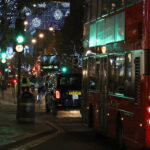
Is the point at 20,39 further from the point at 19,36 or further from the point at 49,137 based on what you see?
the point at 49,137

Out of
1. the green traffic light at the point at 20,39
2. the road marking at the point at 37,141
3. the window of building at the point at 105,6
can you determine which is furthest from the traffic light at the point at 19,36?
the window of building at the point at 105,6

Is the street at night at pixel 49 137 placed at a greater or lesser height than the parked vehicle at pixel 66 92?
lesser

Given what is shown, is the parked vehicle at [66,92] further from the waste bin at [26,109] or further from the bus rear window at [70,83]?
the waste bin at [26,109]

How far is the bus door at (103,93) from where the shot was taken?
13.8 metres

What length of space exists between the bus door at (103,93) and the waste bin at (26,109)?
4.81m

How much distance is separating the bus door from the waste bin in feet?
15.8

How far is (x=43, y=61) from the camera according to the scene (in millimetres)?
55406

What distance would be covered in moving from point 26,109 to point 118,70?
7.11 metres

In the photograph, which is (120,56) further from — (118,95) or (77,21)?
(77,21)

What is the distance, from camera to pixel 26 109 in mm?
18719

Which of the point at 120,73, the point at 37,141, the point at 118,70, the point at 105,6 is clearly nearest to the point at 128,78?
the point at 120,73

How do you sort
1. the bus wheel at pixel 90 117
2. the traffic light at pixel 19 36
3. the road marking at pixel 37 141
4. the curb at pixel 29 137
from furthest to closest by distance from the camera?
the traffic light at pixel 19 36
the bus wheel at pixel 90 117
the road marking at pixel 37 141
the curb at pixel 29 137

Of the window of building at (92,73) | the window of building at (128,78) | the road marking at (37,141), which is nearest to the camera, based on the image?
the window of building at (128,78)

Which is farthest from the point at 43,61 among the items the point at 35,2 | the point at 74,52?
the point at 35,2
